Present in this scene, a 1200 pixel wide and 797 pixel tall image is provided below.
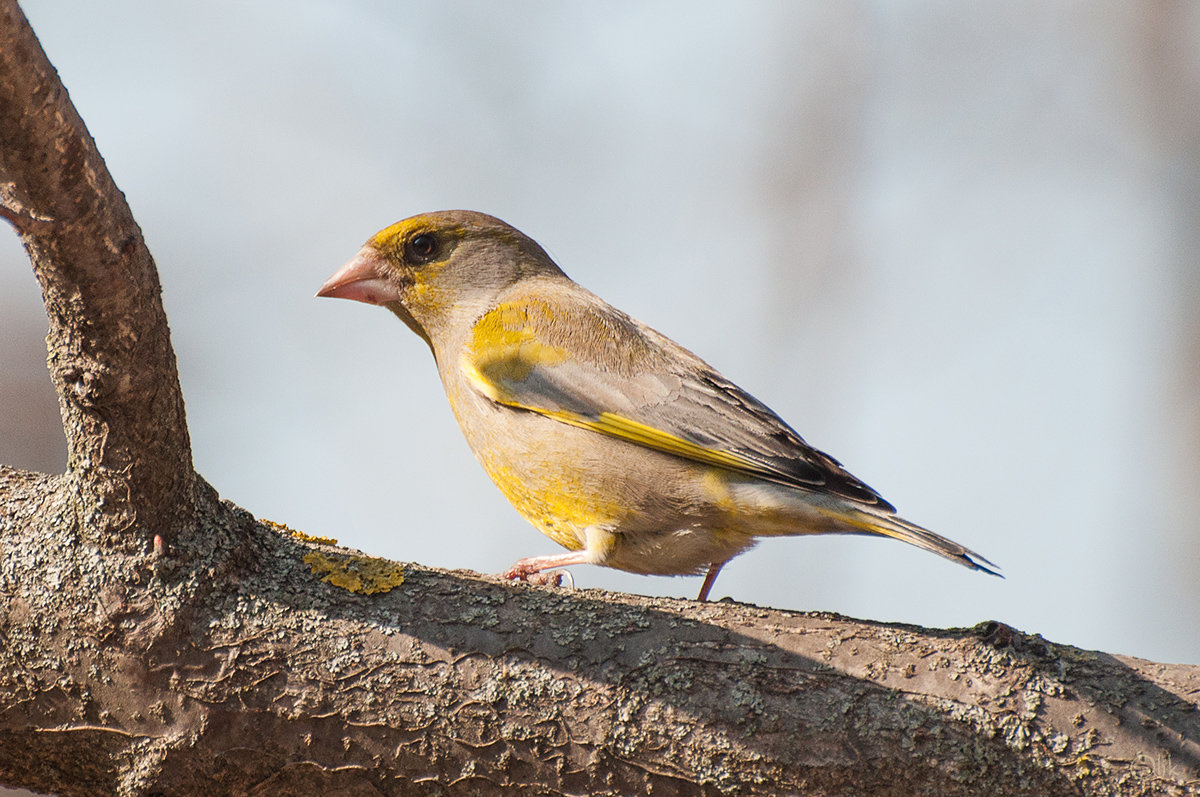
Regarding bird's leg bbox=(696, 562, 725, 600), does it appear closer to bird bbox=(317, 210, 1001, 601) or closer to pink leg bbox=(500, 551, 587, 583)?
bird bbox=(317, 210, 1001, 601)

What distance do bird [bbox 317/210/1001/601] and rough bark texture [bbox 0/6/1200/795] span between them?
0.67 m

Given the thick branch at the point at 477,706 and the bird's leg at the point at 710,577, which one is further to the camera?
the bird's leg at the point at 710,577

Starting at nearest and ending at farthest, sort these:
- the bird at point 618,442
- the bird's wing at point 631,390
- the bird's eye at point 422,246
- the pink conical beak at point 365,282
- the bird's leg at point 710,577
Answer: the bird at point 618,442 → the bird's wing at point 631,390 → the bird's leg at point 710,577 → the pink conical beak at point 365,282 → the bird's eye at point 422,246

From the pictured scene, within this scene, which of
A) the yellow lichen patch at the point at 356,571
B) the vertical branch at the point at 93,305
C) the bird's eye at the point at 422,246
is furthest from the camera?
the bird's eye at the point at 422,246

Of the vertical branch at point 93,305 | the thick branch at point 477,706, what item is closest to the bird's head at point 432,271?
the thick branch at point 477,706

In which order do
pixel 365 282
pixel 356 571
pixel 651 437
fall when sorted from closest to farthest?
pixel 356 571
pixel 651 437
pixel 365 282

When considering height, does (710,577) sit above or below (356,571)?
above

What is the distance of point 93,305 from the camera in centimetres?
239

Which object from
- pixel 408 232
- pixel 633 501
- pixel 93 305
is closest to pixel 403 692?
pixel 93 305

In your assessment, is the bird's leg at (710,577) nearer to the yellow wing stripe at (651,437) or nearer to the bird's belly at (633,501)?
the bird's belly at (633,501)

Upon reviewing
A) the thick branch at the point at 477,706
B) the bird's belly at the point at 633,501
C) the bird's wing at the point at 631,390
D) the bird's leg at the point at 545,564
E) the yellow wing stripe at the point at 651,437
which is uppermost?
the bird's wing at the point at 631,390

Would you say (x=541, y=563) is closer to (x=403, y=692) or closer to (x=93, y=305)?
(x=403, y=692)

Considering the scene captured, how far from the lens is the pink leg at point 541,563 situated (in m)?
4.38

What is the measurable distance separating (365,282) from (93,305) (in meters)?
3.10
